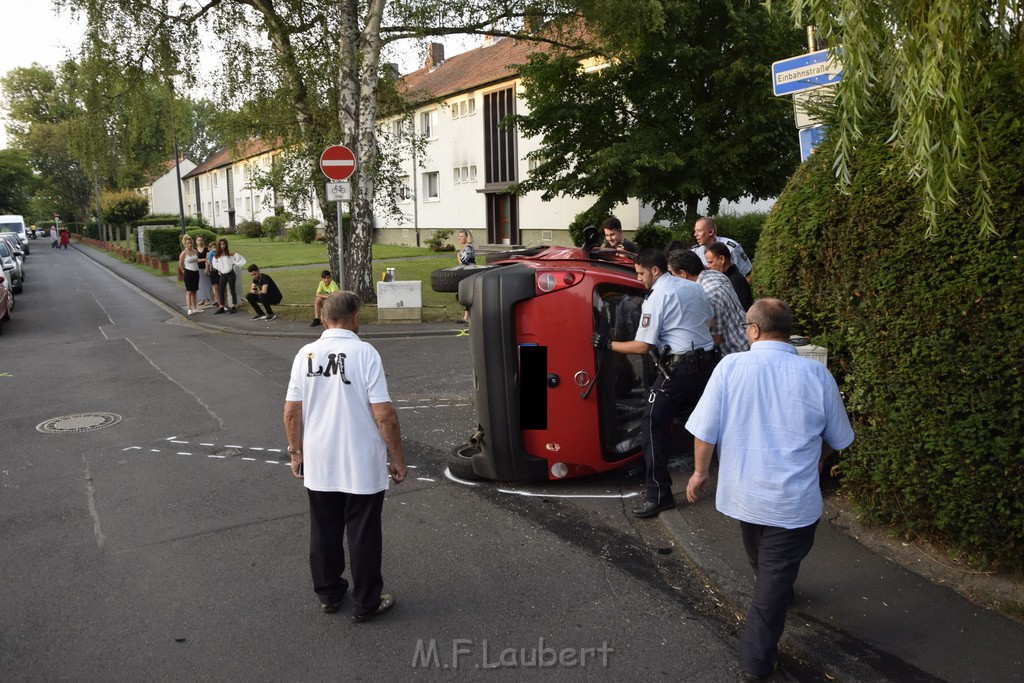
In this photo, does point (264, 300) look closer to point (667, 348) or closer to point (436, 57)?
point (667, 348)

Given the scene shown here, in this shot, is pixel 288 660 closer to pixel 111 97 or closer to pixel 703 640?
pixel 703 640

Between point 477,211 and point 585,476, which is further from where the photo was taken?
point 477,211

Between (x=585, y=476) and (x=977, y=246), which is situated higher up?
(x=977, y=246)

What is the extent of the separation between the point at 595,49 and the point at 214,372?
37.2ft

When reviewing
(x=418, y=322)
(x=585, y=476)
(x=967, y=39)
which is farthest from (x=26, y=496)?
(x=418, y=322)

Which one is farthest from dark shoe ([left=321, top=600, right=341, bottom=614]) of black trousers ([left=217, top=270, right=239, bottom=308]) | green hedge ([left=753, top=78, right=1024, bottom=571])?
black trousers ([left=217, top=270, right=239, bottom=308])

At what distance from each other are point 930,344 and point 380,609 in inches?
126

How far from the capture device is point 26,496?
258 inches

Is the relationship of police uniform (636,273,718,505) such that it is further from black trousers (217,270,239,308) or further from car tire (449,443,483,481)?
black trousers (217,270,239,308)

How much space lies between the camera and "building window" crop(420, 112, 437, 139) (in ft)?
151

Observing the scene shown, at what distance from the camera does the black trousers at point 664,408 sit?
5629 millimetres

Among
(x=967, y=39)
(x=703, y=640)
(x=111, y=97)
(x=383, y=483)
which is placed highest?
(x=111, y=97)

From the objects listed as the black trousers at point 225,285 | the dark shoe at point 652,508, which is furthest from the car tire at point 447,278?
the black trousers at point 225,285

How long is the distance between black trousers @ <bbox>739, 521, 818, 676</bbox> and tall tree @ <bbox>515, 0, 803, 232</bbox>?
1558 centimetres
